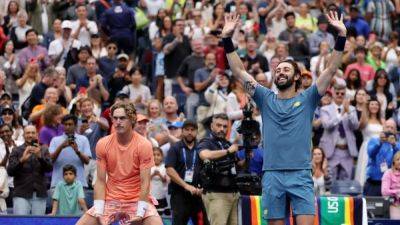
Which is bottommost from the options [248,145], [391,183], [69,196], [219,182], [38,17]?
[69,196]

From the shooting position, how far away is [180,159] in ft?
56.8

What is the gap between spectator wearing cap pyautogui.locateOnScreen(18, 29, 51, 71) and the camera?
22781 millimetres

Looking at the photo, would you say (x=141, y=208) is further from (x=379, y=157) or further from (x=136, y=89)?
(x=136, y=89)

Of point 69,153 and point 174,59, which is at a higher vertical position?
point 174,59

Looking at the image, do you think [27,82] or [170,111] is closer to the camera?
[170,111]

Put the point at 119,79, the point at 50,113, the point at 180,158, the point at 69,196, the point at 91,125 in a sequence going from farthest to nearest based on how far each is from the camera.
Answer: the point at 119,79, the point at 91,125, the point at 50,113, the point at 69,196, the point at 180,158

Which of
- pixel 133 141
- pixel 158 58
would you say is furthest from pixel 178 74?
pixel 133 141

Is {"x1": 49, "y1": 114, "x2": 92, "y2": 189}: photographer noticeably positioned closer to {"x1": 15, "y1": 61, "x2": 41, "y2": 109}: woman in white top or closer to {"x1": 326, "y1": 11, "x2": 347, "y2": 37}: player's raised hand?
{"x1": 15, "y1": 61, "x2": 41, "y2": 109}: woman in white top

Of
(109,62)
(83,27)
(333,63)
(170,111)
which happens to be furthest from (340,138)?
(333,63)

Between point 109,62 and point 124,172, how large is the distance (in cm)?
922

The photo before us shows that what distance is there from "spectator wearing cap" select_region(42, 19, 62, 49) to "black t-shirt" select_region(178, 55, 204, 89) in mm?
2319

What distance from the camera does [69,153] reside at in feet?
61.3

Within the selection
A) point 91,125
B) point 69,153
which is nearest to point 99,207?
point 69,153

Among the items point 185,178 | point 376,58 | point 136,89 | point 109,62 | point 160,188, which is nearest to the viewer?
point 185,178
